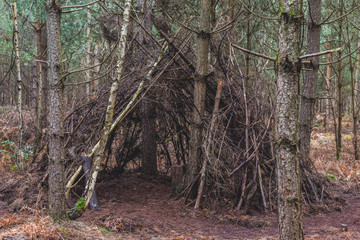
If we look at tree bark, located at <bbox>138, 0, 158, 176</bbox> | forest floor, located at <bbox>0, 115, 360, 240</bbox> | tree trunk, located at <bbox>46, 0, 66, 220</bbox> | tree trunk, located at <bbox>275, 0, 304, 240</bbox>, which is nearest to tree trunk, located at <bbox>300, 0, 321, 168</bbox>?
forest floor, located at <bbox>0, 115, 360, 240</bbox>

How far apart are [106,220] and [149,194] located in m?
1.86

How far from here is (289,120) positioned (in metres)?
2.40

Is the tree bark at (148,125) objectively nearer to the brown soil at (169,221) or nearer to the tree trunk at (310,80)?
the brown soil at (169,221)

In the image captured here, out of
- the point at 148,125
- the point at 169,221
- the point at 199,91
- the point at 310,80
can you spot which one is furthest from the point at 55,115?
the point at 310,80

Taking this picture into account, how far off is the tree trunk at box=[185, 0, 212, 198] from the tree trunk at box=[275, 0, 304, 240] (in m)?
2.97

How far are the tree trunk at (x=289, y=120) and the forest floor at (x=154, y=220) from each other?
1.67 m

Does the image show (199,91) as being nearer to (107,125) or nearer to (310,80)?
(107,125)

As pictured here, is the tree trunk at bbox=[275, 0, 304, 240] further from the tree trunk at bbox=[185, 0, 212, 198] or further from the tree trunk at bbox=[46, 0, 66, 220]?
the tree trunk at bbox=[185, 0, 212, 198]

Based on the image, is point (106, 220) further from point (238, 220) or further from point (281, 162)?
point (281, 162)

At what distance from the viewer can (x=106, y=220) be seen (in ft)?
13.1

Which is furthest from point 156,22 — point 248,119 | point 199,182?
point 199,182

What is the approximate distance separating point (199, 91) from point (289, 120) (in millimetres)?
3100

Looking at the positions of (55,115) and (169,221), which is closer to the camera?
(55,115)

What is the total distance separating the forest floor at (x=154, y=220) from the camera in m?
3.03
